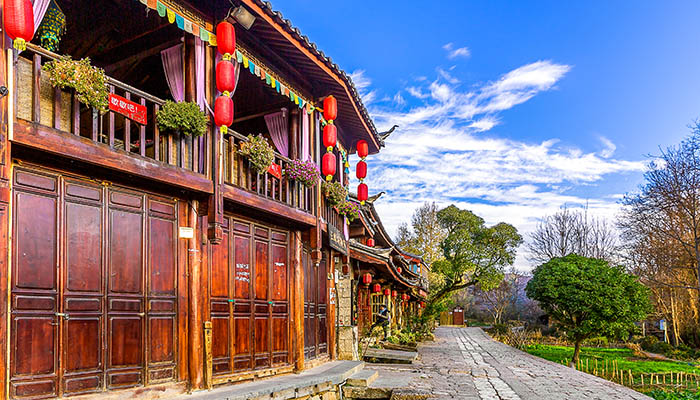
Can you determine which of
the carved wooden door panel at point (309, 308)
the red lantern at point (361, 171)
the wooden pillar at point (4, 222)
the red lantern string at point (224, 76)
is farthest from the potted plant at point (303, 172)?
the wooden pillar at point (4, 222)

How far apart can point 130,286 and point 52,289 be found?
1.01 meters

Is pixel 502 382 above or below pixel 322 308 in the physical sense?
below

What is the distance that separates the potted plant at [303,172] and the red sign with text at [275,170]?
0.26 m

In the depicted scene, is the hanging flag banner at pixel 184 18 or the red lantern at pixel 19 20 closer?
the red lantern at pixel 19 20

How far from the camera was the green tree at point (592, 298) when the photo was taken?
20.3 metres

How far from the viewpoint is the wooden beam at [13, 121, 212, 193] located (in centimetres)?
548

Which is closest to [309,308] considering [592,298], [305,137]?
[305,137]

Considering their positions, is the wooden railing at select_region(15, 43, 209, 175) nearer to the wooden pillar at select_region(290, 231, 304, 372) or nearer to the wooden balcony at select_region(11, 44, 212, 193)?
the wooden balcony at select_region(11, 44, 212, 193)

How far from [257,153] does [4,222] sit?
3.92 metres

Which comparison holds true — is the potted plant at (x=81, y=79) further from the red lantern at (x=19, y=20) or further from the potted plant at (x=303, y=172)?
the potted plant at (x=303, y=172)

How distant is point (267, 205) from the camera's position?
8.90 meters

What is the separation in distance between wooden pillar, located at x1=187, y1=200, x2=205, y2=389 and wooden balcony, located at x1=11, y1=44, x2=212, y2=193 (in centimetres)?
74

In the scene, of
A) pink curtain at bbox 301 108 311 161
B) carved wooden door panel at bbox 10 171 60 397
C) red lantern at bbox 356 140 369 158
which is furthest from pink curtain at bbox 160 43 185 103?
red lantern at bbox 356 140 369 158

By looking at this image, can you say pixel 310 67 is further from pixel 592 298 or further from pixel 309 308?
pixel 592 298
